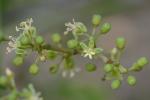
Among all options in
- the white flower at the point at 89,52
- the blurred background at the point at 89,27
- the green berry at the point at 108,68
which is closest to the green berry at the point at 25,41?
the white flower at the point at 89,52

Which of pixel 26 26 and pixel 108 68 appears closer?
pixel 108 68

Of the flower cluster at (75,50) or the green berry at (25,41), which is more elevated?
the green berry at (25,41)

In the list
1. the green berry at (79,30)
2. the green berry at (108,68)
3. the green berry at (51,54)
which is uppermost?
the green berry at (79,30)

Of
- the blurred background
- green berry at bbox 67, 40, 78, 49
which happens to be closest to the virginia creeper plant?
green berry at bbox 67, 40, 78, 49

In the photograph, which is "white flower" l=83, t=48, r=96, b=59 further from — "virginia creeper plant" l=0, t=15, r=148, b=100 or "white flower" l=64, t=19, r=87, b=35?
"white flower" l=64, t=19, r=87, b=35

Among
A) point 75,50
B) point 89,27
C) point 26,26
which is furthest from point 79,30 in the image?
point 89,27

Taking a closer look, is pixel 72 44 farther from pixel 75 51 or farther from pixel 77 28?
pixel 77 28

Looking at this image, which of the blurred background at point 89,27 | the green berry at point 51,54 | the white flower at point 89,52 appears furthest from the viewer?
the blurred background at point 89,27

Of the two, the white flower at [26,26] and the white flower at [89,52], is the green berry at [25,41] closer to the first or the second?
the white flower at [26,26]
